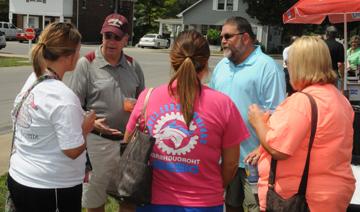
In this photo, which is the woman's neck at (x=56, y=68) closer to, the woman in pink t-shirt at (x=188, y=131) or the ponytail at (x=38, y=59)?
the ponytail at (x=38, y=59)

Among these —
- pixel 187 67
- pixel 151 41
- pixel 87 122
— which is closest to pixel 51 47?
pixel 87 122

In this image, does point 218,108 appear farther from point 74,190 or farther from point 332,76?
point 74,190

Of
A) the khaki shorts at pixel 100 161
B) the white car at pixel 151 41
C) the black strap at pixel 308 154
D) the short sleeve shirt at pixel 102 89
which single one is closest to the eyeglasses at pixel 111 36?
the short sleeve shirt at pixel 102 89

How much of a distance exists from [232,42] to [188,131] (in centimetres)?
167

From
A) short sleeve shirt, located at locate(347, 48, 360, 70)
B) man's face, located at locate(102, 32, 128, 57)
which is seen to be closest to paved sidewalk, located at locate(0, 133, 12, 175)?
man's face, located at locate(102, 32, 128, 57)

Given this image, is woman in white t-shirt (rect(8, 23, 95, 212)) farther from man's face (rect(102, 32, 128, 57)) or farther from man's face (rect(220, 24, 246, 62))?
man's face (rect(220, 24, 246, 62))

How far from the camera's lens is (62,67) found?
9.68ft

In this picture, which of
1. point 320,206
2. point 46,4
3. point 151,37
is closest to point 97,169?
point 320,206

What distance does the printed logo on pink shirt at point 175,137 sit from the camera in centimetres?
275

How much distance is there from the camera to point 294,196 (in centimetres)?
292

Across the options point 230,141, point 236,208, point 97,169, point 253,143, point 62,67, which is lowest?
point 236,208

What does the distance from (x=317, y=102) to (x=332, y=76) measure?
221 mm

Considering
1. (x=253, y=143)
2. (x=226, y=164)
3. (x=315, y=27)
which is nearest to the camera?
Answer: (x=226, y=164)

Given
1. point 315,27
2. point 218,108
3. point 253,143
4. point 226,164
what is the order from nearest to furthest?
point 218,108, point 226,164, point 253,143, point 315,27
